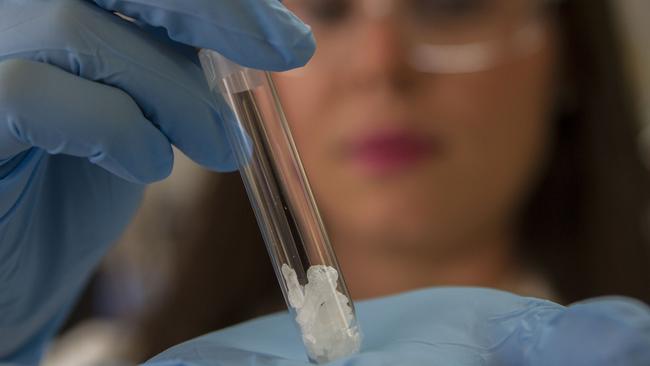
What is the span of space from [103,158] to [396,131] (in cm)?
67

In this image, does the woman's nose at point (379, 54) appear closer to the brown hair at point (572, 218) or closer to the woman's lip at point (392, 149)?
the woman's lip at point (392, 149)

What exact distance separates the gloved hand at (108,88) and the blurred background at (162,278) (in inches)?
29.6

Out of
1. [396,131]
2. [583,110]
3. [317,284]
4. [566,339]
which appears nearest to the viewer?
[566,339]

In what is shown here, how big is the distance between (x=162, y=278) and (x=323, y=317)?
103 centimetres

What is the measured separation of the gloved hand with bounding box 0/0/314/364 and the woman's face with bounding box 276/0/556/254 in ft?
1.76

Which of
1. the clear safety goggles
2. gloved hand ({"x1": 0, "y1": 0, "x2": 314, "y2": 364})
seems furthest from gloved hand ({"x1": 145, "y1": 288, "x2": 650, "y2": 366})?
the clear safety goggles

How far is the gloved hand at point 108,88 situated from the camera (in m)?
0.53

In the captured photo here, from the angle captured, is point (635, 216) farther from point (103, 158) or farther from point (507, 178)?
point (103, 158)

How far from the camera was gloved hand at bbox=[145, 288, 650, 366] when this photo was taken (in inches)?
16.6

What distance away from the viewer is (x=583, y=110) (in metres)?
1.37

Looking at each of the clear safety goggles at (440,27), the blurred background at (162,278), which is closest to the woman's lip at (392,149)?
the clear safety goggles at (440,27)

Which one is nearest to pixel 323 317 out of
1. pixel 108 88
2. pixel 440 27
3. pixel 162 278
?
pixel 108 88

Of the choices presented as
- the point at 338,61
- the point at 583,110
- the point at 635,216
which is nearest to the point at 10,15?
the point at 338,61

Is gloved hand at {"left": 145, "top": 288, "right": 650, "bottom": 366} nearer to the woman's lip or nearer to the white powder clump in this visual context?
the white powder clump
